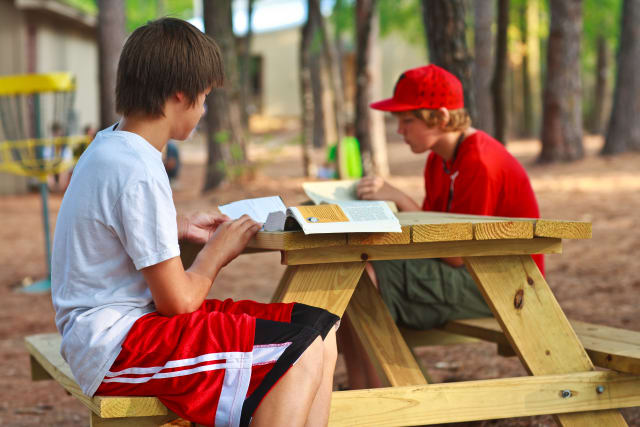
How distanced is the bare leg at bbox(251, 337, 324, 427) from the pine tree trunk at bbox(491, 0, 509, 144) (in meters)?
6.24

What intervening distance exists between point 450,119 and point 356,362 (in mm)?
1162

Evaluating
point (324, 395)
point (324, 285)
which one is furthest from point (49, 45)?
point (324, 395)

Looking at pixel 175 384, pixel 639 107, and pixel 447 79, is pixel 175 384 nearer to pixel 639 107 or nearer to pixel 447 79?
pixel 447 79

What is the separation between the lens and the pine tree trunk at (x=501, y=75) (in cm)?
806

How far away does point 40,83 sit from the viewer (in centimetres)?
746

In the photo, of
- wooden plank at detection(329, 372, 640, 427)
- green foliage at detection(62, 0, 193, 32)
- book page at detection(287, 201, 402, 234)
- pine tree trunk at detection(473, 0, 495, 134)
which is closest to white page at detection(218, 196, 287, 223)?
book page at detection(287, 201, 402, 234)

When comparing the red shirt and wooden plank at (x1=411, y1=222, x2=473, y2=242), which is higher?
the red shirt

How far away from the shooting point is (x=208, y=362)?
229 centimetres

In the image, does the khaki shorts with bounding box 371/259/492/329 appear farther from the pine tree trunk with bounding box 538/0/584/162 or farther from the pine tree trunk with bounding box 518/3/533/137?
the pine tree trunk with bounding box 518/3/533/137

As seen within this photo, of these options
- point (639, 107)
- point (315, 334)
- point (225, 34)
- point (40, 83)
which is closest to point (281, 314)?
point (315, 334)

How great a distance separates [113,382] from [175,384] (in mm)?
201

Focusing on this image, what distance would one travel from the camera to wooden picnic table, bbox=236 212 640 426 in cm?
273

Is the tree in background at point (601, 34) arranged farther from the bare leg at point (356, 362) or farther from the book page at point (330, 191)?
the bare leg at point (356, 362)

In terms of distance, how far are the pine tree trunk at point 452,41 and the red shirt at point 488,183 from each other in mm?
2337
